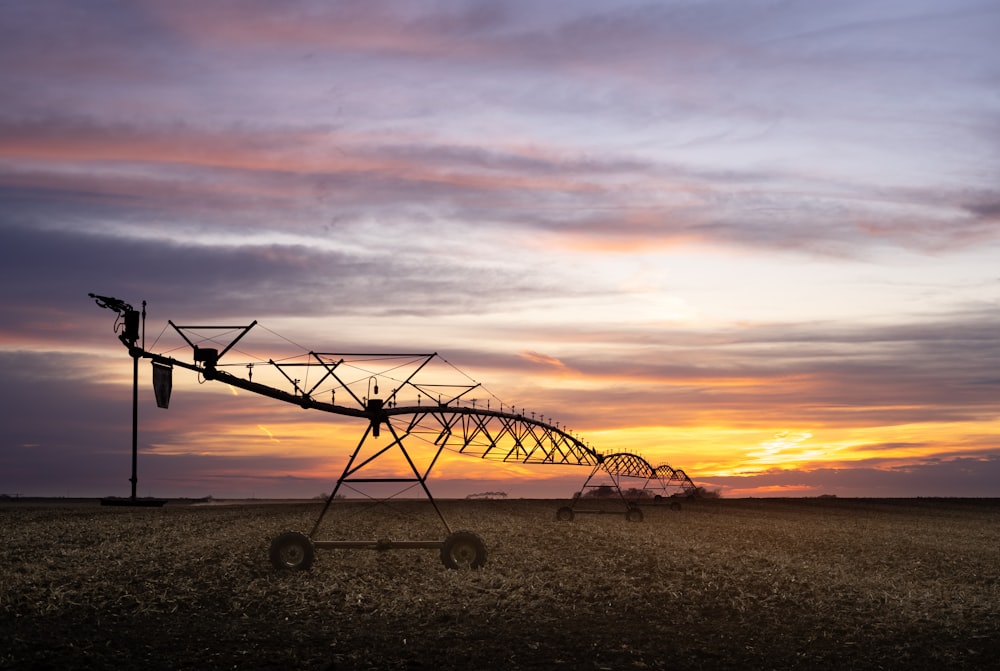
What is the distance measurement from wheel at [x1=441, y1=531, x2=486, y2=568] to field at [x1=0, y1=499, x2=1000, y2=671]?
510 millimetres

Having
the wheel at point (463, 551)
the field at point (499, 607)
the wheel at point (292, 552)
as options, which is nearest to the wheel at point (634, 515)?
the field at point (499, 607)

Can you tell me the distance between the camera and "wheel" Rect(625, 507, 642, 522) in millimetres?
56406

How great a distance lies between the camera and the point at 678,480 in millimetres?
73812

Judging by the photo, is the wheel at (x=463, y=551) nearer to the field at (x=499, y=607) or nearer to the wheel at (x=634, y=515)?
the field at (x=499, y=607)

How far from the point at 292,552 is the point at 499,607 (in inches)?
310

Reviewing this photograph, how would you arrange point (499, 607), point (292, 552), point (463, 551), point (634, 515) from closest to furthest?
point (499, 607) < point (292, 552) < point (463, 551) < point (634, 515)

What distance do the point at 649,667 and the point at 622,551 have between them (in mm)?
17502

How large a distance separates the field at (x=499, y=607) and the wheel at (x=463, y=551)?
1.67 feet

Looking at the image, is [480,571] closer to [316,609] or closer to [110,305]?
[316,609]

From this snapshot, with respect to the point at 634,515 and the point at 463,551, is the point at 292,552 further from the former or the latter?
the point at 634,515

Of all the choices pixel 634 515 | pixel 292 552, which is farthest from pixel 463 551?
pixel 634 515

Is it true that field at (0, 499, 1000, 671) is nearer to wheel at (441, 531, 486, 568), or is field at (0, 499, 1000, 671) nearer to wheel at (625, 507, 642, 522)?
wheel at (441, 531, 486, 568)

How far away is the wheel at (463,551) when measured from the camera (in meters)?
28.9

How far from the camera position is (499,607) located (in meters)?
23.8
